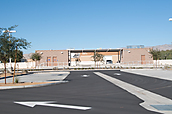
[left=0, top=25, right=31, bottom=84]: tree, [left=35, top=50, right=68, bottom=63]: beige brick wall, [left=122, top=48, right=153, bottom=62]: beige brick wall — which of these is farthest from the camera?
[left=35, top=50, right=68, bottom=63]: beige brick wall

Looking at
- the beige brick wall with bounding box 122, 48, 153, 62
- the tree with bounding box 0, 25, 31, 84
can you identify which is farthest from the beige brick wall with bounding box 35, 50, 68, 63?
the tree with bounding box 0, 25, 31, 84

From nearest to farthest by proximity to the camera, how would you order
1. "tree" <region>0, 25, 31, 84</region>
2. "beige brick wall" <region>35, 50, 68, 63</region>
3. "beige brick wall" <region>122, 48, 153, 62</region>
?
"tree" <region>0, 25, 31, 84</region> < "beige brick wall" <region>122, 48, 153, 62</region> < "beige brick wall" <region>35, 50, 68, 63</region>

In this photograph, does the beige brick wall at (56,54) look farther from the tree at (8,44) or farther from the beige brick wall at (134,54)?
the tree at (8,44)

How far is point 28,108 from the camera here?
770 cm

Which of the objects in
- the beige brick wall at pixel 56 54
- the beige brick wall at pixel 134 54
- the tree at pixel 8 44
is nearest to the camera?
the tree at pixel 8 44

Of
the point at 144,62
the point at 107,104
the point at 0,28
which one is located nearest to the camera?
the point at 107,104

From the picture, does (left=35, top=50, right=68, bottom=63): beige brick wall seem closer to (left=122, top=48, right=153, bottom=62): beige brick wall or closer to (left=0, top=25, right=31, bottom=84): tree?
(left=122, top=48, right=153, bottom=62): beige brick wall

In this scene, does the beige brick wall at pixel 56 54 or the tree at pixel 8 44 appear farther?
the beige brick wall at pixel 56 54

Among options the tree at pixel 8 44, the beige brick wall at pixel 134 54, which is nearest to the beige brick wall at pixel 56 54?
the beige brick wall at pixel 134 54

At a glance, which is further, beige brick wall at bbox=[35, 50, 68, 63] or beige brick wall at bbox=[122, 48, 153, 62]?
beige brick wall at bbox=[35, 50, 68, 63]

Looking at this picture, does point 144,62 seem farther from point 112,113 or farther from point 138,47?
point 112,113

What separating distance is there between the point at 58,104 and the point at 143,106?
3.42 m

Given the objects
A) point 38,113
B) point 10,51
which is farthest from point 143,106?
point 10,51

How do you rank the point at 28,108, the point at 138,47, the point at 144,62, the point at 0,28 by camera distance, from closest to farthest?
the point at 28,108 → the point at 0,28 → the point at 144,62 → the point at 138,47
